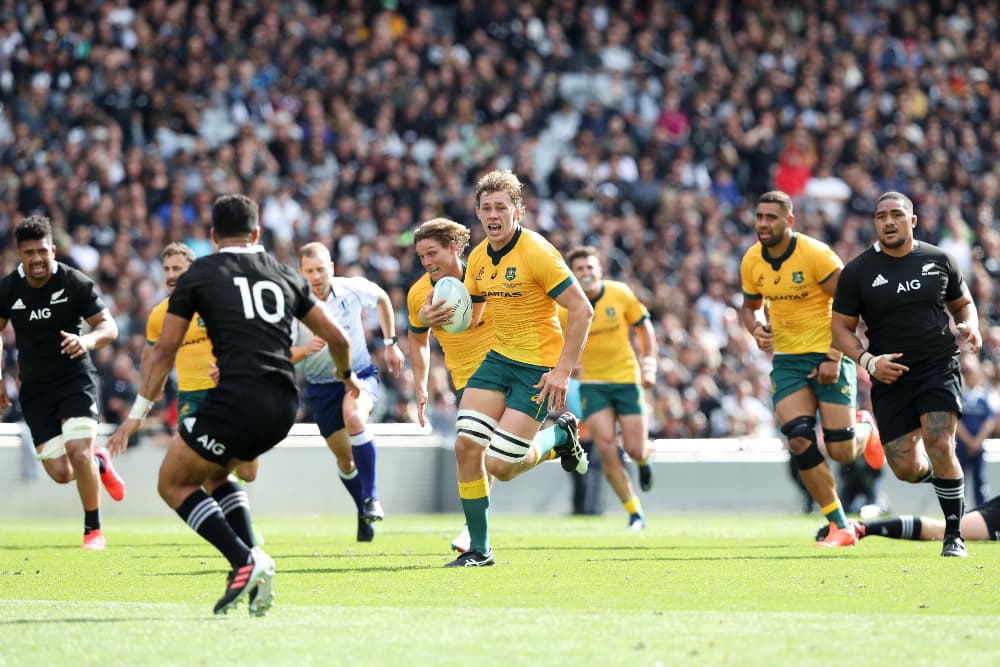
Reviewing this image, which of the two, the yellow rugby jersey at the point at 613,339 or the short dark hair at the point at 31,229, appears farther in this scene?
the yellow rugby jersey at the point at 613,339

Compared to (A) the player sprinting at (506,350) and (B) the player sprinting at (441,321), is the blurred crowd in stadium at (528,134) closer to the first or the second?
(B) the player sprinting at (441,321)

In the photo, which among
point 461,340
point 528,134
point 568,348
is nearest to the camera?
point 568,348

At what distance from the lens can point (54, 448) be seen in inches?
472

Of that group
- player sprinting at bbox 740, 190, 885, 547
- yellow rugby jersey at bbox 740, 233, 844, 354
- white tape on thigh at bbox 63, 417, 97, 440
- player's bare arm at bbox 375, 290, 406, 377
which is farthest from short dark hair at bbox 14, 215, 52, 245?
yellow rugby jersey at bbox 740, 233, 844, 354

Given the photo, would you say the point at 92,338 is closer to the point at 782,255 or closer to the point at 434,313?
the point at 434,313

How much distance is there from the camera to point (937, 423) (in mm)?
10406

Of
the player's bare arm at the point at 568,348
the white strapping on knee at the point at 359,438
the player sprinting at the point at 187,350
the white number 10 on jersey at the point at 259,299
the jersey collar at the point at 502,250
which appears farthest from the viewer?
the white strapping on knee at the point at 359,438

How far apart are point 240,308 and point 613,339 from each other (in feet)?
27.5

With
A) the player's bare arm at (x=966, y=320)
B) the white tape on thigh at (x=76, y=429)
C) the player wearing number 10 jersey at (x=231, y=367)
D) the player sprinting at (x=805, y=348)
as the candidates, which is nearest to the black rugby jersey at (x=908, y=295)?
the player's bare arm at (x=966, y=320)

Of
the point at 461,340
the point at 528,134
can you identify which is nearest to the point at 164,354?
the point at 461,340

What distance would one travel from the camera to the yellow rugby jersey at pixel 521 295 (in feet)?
31.8

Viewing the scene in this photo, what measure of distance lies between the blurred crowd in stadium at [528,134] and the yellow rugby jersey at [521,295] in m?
8.76

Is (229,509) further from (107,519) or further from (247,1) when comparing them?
(247,1)

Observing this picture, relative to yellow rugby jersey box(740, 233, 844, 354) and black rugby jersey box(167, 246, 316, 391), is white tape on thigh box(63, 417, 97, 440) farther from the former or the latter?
yellow rugby jersey box(740, 233, 844, 354)
